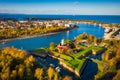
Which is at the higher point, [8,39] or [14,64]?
[14,64]

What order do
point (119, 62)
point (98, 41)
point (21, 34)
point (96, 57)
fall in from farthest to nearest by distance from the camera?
point (21, 34)
point (98, 41)
point (96, 57)
point (119, 62)

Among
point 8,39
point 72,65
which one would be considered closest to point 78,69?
point 72,65

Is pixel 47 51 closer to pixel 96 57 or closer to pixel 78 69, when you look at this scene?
pixel 96 57

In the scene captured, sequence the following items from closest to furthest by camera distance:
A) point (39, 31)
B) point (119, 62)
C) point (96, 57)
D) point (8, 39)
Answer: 1. point (119, 62)
2. point (96, 57)
3. point (8, 39)
4. point (39, 31)

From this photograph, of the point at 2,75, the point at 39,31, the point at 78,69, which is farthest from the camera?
the point at 39,31

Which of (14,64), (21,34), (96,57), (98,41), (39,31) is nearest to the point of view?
(14,64)

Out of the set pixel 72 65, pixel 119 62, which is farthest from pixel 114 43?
pixel 72 65

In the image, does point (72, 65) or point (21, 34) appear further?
point (21, 34)

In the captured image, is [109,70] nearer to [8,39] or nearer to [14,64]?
[14,64]

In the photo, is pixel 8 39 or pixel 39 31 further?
pixel 39 31
